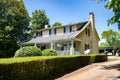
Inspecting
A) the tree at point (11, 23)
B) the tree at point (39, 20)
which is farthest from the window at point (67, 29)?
the tree at point (39, 20)

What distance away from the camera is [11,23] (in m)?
40.3

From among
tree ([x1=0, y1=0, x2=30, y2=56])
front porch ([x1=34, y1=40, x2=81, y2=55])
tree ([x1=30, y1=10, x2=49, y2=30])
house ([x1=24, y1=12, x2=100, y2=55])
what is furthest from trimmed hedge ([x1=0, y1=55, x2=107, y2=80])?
tree ([x1=30, y1=10, x2=49, y2=30])

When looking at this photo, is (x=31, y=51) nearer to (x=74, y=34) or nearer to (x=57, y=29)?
(x=74, y=34)

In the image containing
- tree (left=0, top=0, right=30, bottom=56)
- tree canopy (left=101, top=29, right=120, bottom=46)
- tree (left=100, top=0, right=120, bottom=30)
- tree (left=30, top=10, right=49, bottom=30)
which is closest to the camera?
tree (left=100, top=0, right=120, bottom=30)

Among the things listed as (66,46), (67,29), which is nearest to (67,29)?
(67,29)

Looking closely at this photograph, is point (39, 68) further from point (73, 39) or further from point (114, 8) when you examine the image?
point (73, 39)

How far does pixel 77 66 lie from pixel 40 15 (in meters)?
43.2

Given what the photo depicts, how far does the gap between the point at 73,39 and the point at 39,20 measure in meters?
30.8

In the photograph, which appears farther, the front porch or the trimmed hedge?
the front porch

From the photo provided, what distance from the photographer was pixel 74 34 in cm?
3375

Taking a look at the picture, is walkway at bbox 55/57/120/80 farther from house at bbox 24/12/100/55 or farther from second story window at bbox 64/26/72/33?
second story window at bbox 64/26/72/33

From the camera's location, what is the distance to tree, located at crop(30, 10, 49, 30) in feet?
198

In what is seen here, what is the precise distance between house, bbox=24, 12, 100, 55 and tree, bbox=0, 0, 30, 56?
2.88m

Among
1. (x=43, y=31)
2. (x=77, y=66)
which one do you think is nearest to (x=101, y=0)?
(x=77, y=66)
